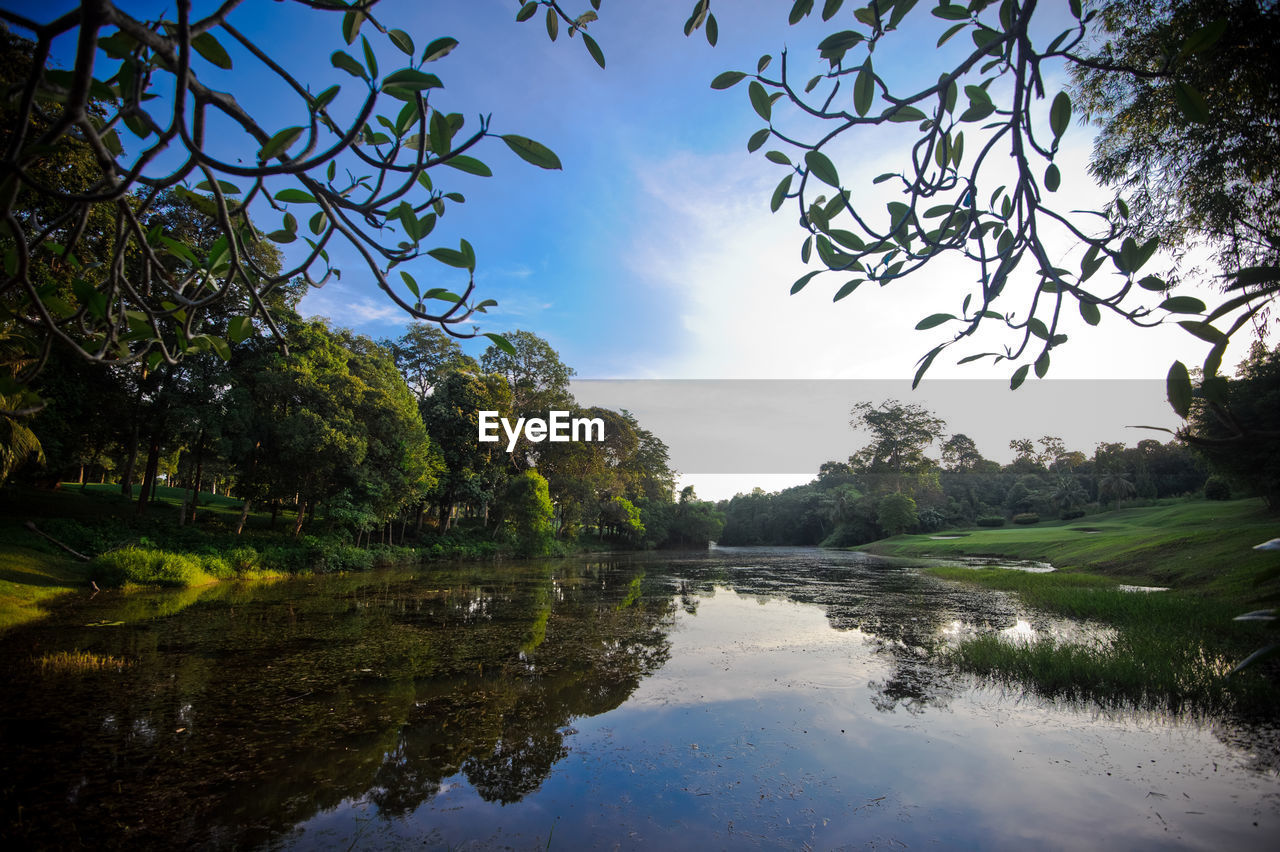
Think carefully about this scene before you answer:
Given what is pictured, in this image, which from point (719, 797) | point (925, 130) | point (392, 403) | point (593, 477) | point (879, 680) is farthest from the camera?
point (593, 477)

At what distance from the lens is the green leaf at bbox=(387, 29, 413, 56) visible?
110 centimetres

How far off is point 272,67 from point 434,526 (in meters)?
32.4

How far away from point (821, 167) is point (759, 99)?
0.76 ft

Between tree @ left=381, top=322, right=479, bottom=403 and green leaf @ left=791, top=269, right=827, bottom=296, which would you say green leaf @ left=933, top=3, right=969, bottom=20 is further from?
tree @ left=381, top=322, right=479, bottom=403

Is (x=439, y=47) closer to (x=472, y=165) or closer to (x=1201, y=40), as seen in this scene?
(x=472, y=165)

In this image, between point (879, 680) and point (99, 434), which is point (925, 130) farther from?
point (99, 434)

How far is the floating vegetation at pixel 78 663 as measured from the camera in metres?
5.89

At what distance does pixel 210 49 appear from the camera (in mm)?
1084

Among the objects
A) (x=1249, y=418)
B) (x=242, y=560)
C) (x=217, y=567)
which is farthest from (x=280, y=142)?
(x=1249, y=418)

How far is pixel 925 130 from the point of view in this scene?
164 centimetres

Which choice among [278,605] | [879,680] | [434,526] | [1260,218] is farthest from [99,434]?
[1260,218]

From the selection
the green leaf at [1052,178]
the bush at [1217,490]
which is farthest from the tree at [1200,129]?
the bush at [1217,490]

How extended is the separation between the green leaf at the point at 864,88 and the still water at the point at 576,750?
3.70m

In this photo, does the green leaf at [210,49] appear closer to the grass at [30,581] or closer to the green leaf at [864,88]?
the green leaf at [864,88]
